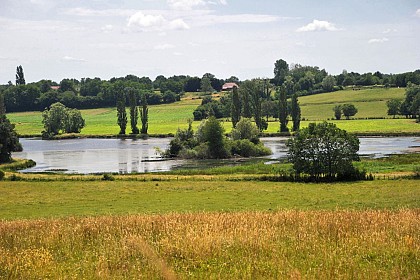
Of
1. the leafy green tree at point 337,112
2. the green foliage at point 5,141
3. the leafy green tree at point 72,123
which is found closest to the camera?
the green foliage at point 5,141

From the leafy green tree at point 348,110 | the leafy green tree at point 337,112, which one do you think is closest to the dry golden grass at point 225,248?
the leafy green tree at point 337,112

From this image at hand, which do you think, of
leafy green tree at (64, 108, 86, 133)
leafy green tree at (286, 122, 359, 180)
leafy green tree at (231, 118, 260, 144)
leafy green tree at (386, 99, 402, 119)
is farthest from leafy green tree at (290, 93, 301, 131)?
leafy green tree at (286, 122, 359, 180)

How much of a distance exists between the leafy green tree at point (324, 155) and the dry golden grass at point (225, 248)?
146 ft

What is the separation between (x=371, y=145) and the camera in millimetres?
113500

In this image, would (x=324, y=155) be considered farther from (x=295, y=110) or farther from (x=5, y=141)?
(x=295, y=110)

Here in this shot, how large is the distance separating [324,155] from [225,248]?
4996 cm

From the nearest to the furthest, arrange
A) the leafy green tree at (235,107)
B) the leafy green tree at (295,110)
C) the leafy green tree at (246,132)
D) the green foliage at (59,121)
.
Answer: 1. the leafy green tree at (246,132)
2. the leafy green tree at (295,110)
3. the leafy green tree at (235,107)
4. the green foliage at (59,121)

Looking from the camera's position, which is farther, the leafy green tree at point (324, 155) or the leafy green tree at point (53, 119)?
the leafy green tree at point (53, 119)

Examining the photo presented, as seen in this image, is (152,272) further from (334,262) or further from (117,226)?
(117,226)

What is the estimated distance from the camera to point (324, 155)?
61781 mm

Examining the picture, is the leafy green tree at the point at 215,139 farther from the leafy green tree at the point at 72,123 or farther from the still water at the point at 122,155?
the leafy green tree at the point at 72,123

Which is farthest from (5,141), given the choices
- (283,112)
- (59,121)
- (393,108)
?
(393,108)

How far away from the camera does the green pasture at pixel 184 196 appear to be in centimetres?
3741

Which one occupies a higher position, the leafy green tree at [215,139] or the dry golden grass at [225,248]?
the dry golden grass at [225,248]
